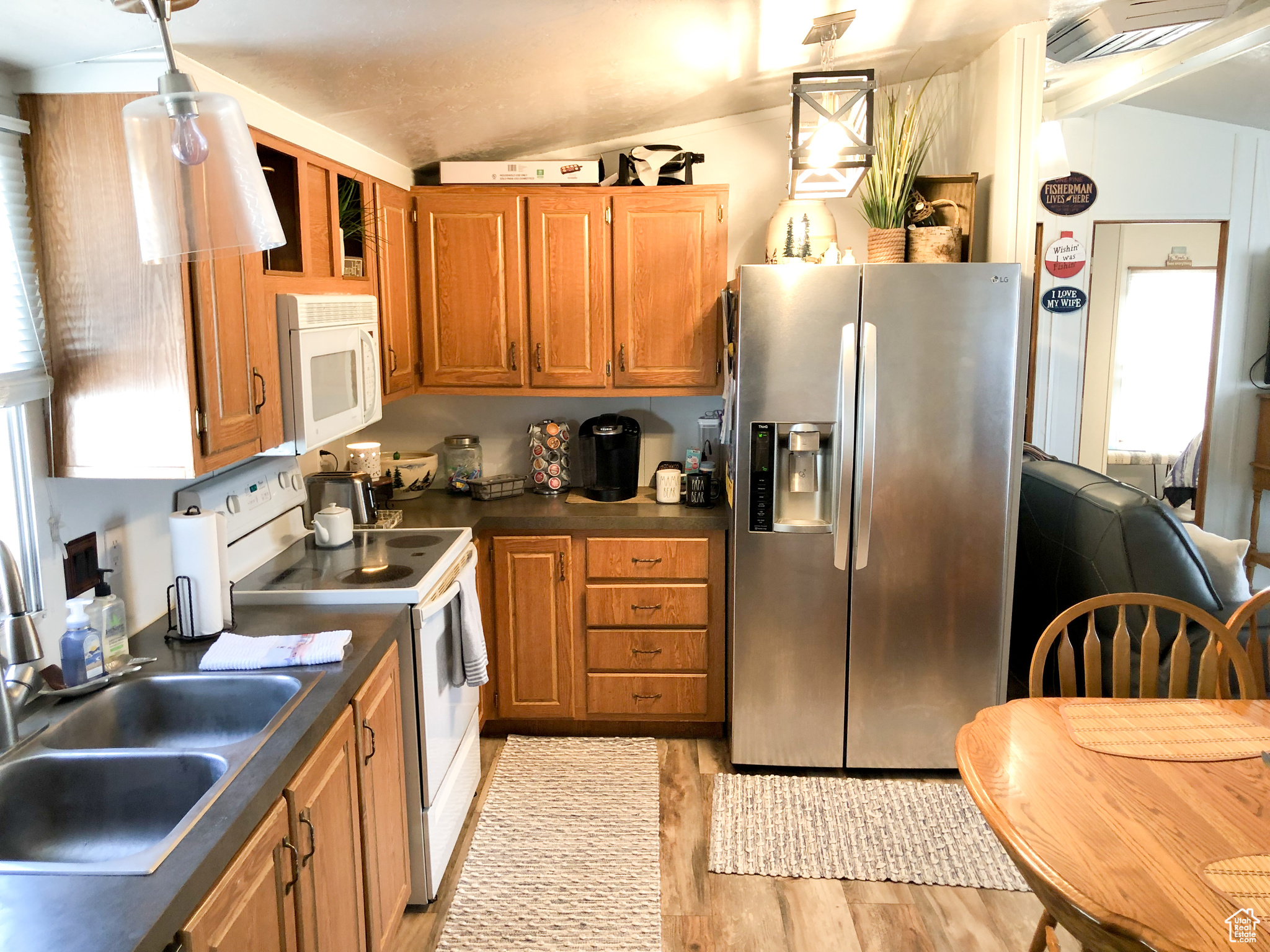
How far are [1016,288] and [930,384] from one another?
16.1 inches

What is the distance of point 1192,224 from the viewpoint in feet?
17.4

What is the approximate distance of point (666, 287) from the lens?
363cm

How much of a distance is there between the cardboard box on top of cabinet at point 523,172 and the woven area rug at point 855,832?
225 centimetres

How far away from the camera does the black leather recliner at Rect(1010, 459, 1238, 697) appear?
3.07 m

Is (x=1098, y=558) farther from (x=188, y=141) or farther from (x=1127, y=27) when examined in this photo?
(x=188, y=141)

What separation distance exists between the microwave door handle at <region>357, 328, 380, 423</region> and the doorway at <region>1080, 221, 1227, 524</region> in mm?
4040

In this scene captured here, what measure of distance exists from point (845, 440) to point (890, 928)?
1.44 metres

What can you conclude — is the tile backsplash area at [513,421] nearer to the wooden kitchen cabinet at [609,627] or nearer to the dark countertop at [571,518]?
the dark countertop at [571,518]

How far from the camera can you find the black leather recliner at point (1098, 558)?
3068 millimetres

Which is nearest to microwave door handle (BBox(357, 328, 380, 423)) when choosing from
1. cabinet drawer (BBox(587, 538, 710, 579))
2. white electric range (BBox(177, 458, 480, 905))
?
white electric range (BBox(177, 458, 480, 905))

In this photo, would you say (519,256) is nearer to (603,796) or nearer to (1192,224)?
(603,796)

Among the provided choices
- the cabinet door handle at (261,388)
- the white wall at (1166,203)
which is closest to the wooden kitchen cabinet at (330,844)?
the cabinet door handle at (261,388)

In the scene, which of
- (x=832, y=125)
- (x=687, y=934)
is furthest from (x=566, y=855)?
(x=832, y=125)

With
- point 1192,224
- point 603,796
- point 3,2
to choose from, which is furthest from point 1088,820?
point 1192,224
